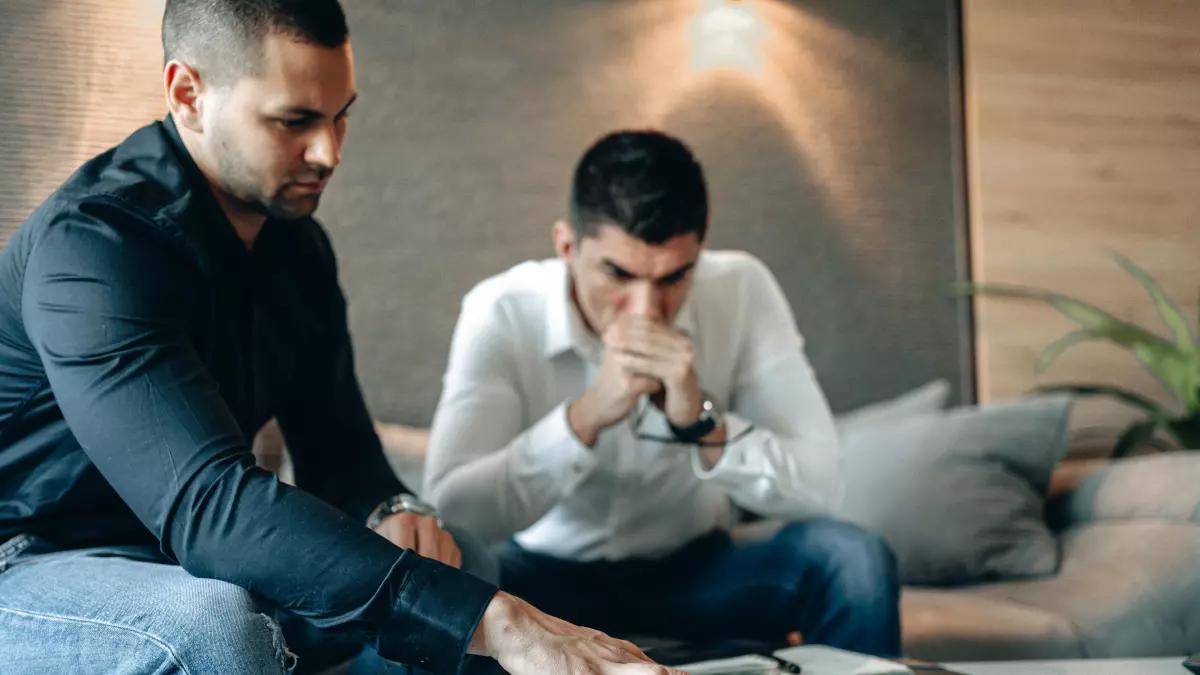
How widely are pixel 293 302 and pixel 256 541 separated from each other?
45 centimetres

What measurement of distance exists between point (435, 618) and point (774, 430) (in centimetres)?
97

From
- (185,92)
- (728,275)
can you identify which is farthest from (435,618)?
(728,275)

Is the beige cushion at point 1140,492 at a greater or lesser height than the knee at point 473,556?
lesser

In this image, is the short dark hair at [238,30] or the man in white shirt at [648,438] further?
the man in white shirt at [648,438]

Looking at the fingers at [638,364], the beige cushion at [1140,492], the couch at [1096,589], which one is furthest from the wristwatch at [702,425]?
the beige cushion at [1140,492]

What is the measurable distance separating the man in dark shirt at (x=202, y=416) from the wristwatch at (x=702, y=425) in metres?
0.44

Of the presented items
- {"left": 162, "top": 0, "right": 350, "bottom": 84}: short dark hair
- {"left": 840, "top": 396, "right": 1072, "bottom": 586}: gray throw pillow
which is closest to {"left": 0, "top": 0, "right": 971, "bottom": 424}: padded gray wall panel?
{"left": 840, "top": 396, "right": 1072, "bottom": 586}: gray throw pillow

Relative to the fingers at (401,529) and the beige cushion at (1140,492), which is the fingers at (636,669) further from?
the beige cushion at (1140,492)

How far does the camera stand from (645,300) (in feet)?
5.28

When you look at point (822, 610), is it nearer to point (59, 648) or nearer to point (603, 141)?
point (603, 141)

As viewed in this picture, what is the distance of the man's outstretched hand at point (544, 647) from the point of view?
875 millimetres

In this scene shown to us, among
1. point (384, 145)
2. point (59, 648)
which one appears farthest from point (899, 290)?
point (59, 648)

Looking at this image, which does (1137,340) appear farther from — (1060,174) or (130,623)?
(130,623)

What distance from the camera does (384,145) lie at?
2.04 m
